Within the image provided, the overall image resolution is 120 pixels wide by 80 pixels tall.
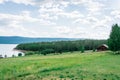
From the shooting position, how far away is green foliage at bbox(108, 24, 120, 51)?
98.8 meters

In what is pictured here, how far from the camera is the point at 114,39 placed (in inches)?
3967

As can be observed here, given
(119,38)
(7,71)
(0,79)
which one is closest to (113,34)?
(119,38)

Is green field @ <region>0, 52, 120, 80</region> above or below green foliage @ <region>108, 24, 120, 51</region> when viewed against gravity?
below

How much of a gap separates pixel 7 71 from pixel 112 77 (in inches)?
914

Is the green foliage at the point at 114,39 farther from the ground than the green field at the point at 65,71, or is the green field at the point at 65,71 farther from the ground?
the green foliage at the point at 114,39

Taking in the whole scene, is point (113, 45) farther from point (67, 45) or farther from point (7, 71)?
point (67, 45)

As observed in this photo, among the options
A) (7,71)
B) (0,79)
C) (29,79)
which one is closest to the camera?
(29,79)

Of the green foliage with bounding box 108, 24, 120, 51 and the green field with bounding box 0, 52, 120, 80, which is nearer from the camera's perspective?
the green field with bounding box 0, 52, 120, 80

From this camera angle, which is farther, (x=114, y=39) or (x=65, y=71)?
(x=114, y=39)

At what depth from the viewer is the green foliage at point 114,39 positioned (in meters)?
98.8

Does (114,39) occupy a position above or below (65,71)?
above

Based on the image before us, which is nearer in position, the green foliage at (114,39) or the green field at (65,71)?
the green field at (65,71)

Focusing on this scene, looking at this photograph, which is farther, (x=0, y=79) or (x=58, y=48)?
(x=58, y=48)

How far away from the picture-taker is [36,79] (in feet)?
118
